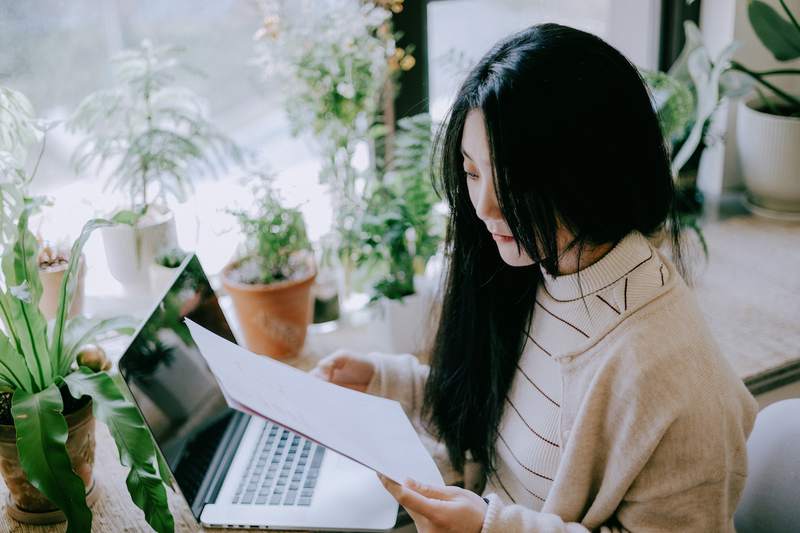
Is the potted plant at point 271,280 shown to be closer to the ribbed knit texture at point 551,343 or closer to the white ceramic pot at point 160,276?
the white ceramic pot at point 160,276

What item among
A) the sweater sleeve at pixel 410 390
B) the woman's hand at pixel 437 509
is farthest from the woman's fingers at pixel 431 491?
the sweater sleeve at pixel 410 390

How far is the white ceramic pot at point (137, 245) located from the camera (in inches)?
50.3

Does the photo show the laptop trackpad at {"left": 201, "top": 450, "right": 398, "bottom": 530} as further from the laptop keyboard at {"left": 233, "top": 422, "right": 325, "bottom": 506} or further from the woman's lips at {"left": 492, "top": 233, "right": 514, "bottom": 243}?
the woman's lips at {"left": 492, "top": 233, "right": 514, "bottom": 243}

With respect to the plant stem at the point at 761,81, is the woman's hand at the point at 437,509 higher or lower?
lower

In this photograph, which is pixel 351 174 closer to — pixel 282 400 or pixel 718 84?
pixel 282 400

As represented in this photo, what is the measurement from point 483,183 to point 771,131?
1108 millimetres

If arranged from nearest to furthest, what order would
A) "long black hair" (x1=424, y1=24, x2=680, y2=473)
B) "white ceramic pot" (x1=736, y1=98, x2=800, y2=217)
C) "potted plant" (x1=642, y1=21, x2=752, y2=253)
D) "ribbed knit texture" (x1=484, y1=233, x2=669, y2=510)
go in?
"long black hair" (x1=424, y1=24, x2=680, y2=473), "ribbed knit texture" (x1=484, y1=233, x2=669, y2=510), "potted plant" (x1=642, y1=21, x2=752, y2=253), "white ceramic pot" (x1=736, y1=98, x2=800, y2=217)

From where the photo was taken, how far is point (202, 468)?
3.29ft

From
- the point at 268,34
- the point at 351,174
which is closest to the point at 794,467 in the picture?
the point at 351,174

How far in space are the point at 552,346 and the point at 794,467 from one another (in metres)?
0.32

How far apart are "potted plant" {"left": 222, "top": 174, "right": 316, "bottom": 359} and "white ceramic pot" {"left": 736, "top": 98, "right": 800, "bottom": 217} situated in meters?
1.04

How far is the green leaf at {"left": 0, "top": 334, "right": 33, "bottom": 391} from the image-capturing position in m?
0.89

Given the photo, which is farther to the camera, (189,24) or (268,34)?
(189,24)

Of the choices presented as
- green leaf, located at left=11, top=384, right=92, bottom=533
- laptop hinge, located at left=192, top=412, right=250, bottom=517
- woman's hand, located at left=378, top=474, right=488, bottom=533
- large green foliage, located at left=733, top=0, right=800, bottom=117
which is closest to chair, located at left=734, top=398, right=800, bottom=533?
woman's hand, located at left=378, top=474, right=488, bottom=533
